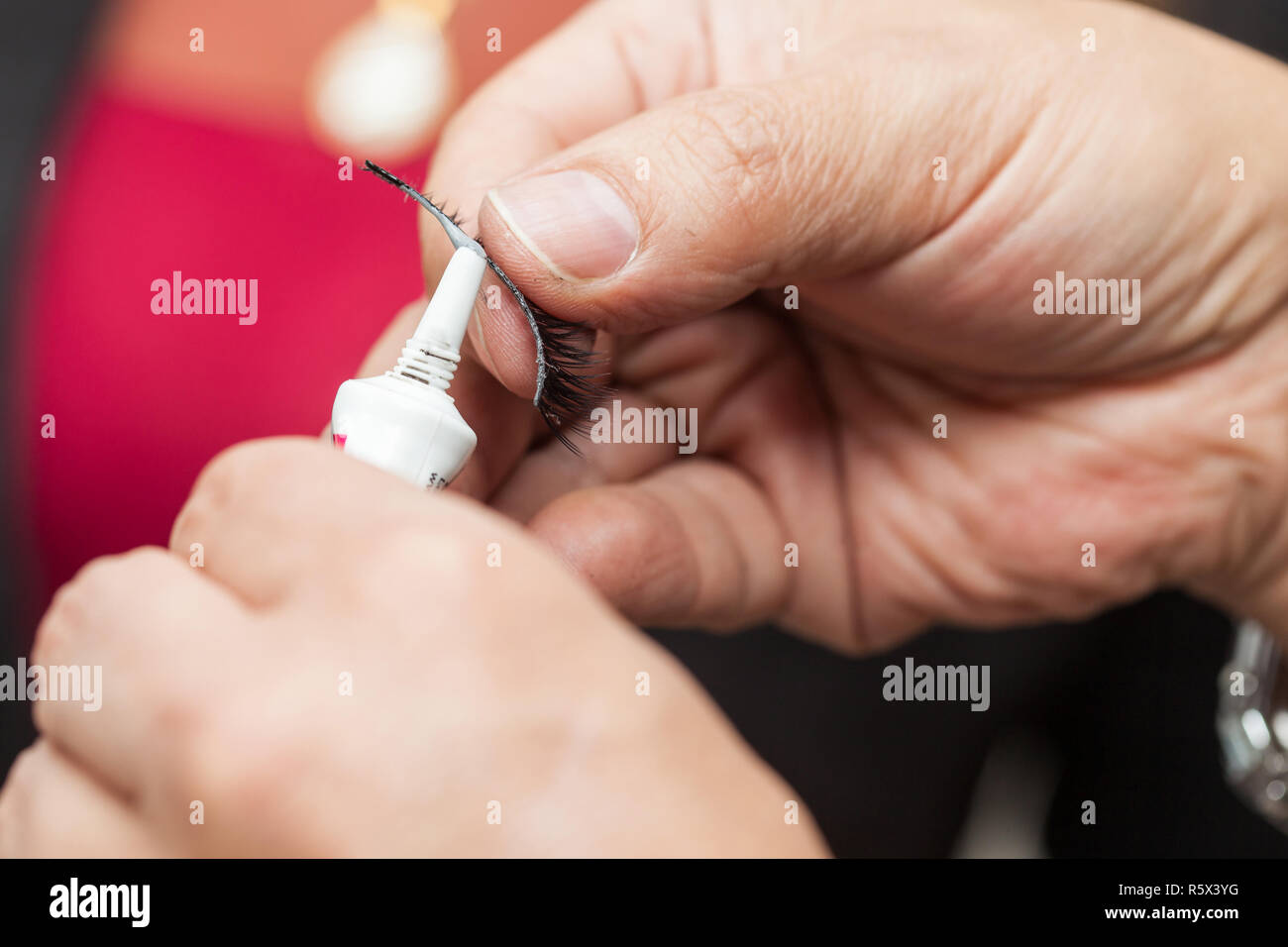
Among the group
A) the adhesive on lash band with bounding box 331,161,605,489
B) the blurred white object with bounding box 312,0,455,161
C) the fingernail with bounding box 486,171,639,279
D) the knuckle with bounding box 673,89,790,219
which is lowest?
the adhesive on lash band with bounding box 331,161,605,489

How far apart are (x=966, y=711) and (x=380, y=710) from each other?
0.90 metres

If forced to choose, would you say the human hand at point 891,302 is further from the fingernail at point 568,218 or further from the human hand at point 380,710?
the human hand at point 380,710

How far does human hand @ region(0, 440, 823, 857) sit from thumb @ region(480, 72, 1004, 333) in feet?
0.52

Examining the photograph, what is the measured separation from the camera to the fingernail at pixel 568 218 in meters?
0.46

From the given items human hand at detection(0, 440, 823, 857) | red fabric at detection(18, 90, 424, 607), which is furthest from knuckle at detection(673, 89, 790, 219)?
red fabric at detection(18, 90, 424, 607)

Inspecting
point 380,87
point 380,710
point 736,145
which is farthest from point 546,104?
point 380,710

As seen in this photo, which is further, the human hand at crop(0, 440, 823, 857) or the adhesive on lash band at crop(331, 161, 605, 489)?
the adhesive on lash band at crop(331, 161, 605, 489)

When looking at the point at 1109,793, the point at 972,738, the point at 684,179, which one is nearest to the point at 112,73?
the point at 684,179

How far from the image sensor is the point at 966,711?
1.08 m

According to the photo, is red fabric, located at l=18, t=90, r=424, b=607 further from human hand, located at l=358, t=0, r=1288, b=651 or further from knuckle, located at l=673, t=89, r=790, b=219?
knuckle, located at l=673, t=89, r=790, b=219

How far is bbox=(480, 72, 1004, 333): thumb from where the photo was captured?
1.52 feet

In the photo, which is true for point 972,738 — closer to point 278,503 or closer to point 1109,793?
point 1109,793
